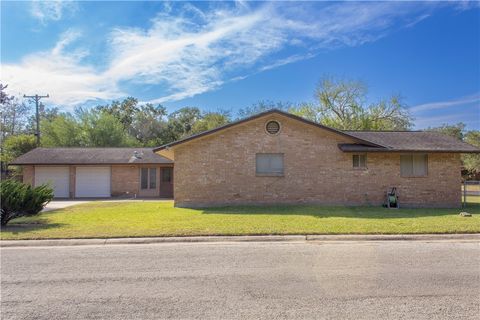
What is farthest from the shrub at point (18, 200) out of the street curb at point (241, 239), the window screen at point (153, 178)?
the window screen at point (153, 178)

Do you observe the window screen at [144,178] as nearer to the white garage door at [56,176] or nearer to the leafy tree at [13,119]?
the white garage door at [56,176]

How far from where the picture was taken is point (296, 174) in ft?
53.6

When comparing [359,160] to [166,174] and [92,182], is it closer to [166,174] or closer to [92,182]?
[166,174]

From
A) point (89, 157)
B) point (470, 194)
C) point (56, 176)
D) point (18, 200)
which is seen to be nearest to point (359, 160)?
point (18, 200)

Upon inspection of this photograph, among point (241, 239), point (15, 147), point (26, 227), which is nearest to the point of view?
point (241, 239)

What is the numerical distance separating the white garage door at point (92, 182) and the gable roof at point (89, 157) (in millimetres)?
755

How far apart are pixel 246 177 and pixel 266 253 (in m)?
9.19

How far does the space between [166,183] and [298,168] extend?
11.8 m

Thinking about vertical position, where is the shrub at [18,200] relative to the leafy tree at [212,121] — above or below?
below

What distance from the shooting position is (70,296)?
190 inches

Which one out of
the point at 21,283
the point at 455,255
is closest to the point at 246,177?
the point at 455,255

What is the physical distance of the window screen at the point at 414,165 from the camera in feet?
53.8

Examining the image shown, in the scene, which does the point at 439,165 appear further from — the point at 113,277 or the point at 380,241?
the point at 113,277

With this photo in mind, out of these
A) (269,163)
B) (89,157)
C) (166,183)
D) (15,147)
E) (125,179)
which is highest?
(15,147)
